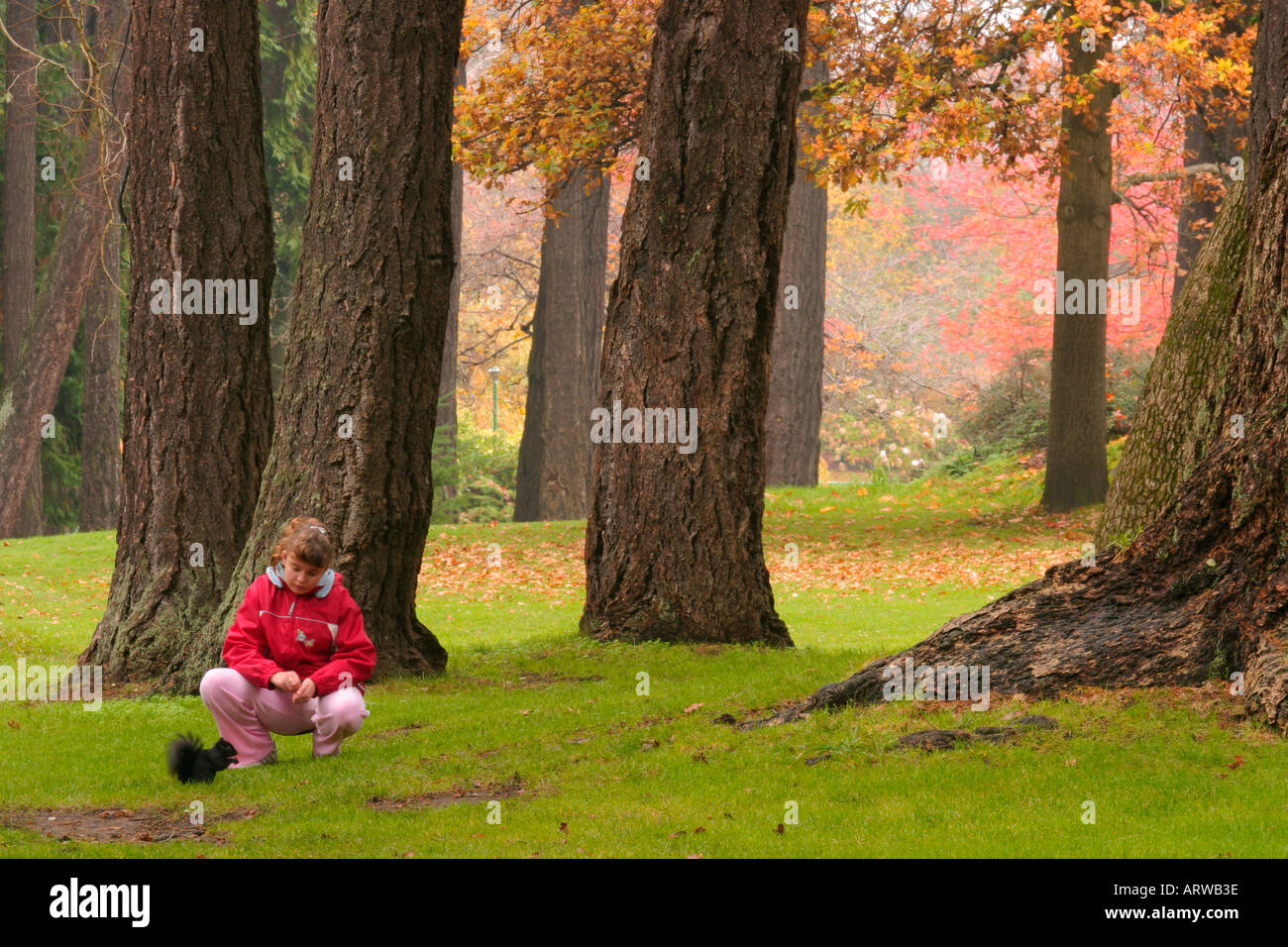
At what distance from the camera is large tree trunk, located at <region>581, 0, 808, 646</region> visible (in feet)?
36.0

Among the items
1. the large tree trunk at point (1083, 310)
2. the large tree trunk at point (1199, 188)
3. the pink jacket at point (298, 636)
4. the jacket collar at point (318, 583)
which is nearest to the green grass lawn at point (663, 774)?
the pink jacket at point (298, 636)

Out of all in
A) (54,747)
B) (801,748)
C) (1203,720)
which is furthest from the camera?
(54,747)

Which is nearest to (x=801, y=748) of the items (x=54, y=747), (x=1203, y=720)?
(x=1203, y=720)

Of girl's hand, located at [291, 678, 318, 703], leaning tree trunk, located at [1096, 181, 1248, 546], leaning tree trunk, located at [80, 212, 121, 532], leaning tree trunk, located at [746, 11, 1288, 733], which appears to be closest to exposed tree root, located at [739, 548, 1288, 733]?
leaning tree trunk, located at [746, 11, 1288, 733]

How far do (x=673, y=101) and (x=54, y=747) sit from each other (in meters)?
6.61

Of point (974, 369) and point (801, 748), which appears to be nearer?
point (801, 748)

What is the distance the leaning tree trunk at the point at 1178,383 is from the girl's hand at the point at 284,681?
6.61 m

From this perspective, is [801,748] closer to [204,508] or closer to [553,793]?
[553,793]

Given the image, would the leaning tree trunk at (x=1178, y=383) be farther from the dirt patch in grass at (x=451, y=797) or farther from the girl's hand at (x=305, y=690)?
the girl's hand at (x=305, y=690)

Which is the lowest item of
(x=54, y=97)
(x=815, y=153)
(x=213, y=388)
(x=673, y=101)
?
(x=213, y=388)

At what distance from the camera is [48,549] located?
70.7 ft

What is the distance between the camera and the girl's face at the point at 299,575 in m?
6.82

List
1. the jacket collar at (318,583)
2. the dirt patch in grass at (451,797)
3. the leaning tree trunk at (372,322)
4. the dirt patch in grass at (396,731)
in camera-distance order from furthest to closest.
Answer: the leaning tree trunk at (372,322), the dirt patch in grass at (396,731), the jacket collar at (318,583), the dirt patch in grass at (451,797)

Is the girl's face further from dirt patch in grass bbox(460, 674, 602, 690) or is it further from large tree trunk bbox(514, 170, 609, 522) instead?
large tree trunk bbox(514, 170, 609, 522)
